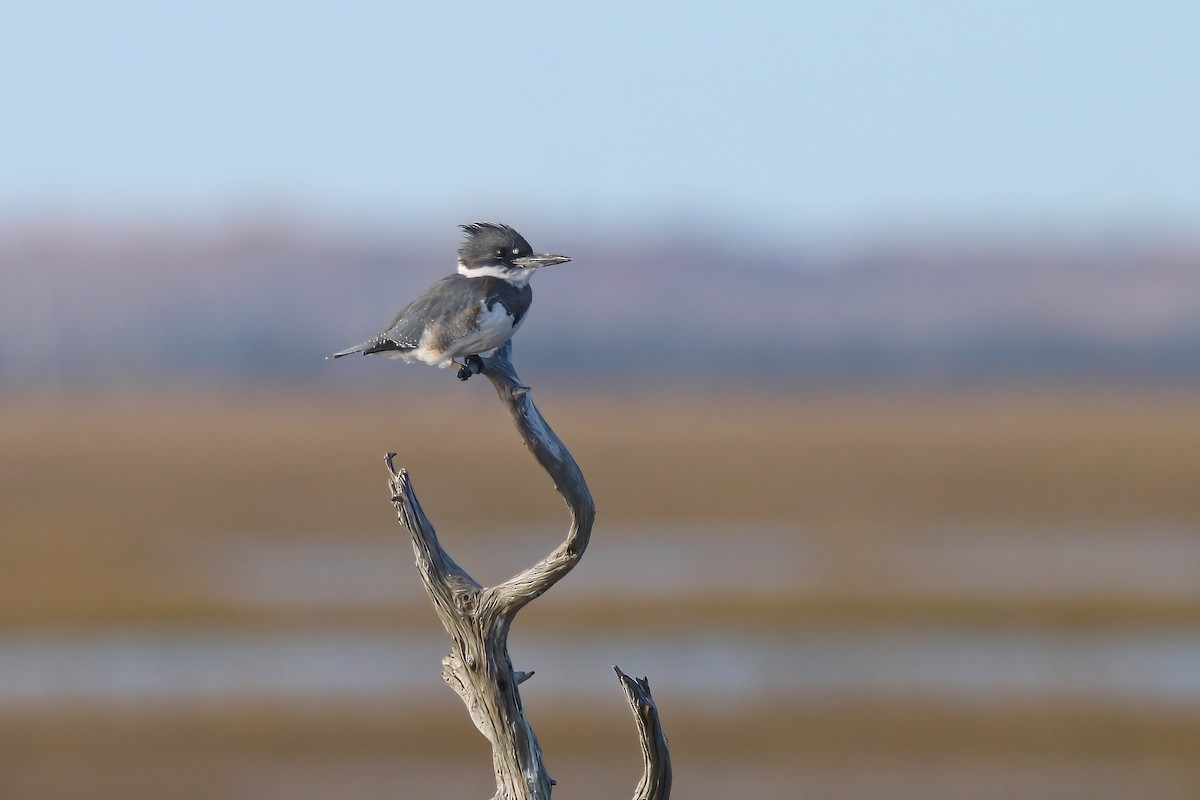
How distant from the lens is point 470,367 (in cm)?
796

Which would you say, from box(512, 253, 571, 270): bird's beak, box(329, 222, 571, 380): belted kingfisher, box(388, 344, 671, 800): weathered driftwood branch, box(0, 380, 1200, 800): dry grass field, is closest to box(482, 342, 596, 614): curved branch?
box(388, 344, 671, 800): weathered driftwood branch

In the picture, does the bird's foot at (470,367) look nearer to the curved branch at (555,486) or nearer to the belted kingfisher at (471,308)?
the belted kingfisher at (471,308)

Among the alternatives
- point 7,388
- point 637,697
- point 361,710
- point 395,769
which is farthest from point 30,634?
point 7,388

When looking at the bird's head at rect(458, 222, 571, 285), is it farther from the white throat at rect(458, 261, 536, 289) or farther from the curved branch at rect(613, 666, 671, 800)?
the curved branch at rect(613, 666, 671, 800)

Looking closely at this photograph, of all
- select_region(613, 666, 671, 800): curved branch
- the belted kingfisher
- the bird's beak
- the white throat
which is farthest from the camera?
the white throat

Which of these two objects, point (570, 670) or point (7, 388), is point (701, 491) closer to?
point (570, 670)

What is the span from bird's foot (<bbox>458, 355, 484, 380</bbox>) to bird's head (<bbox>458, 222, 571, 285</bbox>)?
0.41 meters

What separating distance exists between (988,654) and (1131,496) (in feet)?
84.0

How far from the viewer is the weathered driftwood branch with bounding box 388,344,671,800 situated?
727cm

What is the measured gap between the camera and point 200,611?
28.5 metres

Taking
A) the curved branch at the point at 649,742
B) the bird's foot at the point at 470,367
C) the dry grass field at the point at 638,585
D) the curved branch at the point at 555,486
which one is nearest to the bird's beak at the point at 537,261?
the bird's foot at the point at 470,367

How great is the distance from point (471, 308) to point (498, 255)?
0.44m

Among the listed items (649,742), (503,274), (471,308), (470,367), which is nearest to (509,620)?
(649,742)

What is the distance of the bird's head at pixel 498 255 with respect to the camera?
26.1 feet
